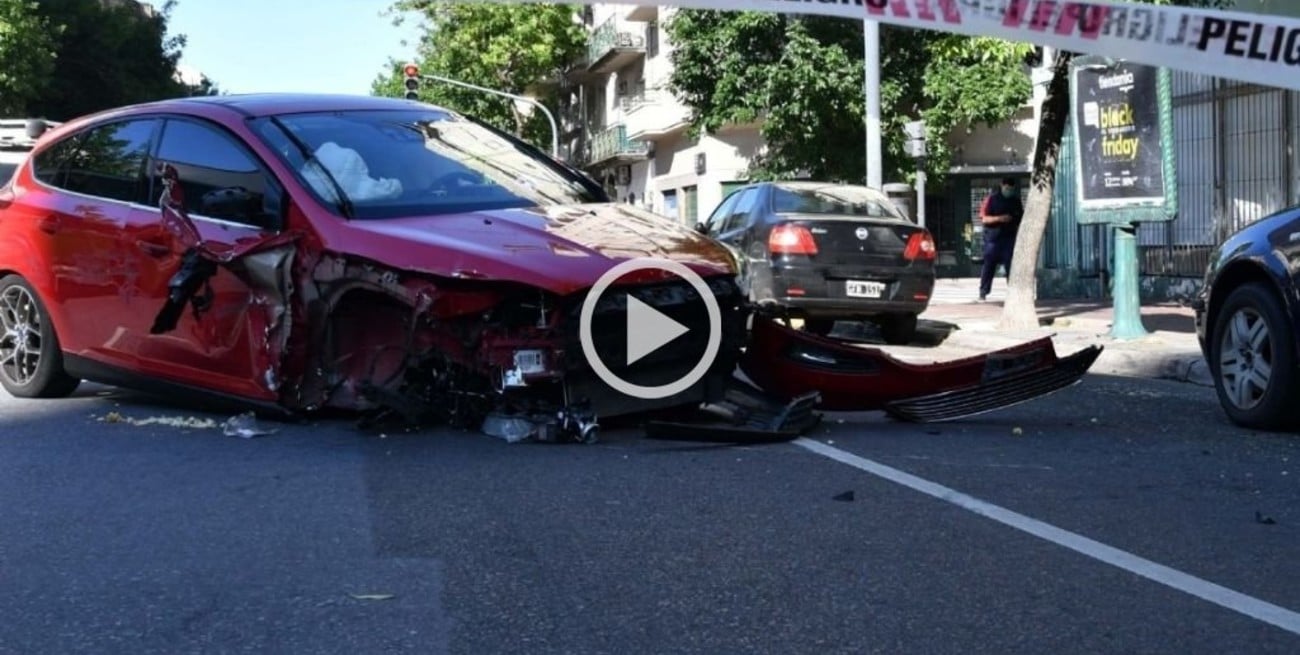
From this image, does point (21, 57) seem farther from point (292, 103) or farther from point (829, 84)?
point (292, 103)

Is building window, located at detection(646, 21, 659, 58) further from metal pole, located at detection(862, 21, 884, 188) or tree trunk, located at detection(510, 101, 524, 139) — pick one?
metal pole, located at detection(862, 21, 884, 188)

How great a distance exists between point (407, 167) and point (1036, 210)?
809 cm

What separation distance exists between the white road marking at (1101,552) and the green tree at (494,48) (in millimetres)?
42875

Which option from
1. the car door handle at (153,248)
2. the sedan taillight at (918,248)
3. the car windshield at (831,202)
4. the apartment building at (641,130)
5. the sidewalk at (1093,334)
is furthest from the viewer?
the apartment building at (641,130)

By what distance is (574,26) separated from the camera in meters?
49.7

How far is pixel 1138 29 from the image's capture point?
4.12 meters

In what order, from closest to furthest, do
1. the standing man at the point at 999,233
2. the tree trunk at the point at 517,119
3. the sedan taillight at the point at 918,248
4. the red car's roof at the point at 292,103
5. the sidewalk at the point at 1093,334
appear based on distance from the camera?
the red car's roof at the point at 292,103, the sidewalk at the point at 1093,334, the sedan taillight at the point at 918,248, the standing man at the point at 999,233, the tree trunk at the point at 517,119

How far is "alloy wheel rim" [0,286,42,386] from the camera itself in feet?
25.5

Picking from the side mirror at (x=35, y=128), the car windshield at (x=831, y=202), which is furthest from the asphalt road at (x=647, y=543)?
the side mirror at (x=35, y=128)

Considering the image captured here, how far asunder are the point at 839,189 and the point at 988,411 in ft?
19.5

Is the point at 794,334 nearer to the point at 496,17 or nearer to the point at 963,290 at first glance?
the point at 963,290

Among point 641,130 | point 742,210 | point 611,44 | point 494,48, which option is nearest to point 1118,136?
point 742,210

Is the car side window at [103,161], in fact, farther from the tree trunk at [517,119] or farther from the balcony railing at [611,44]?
the tree trunk at [517,119]

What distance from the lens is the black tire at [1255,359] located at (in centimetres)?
664
